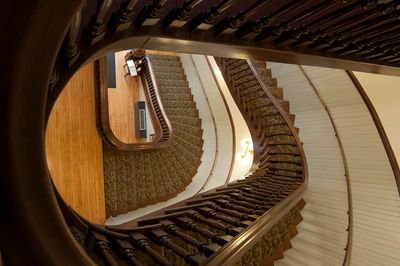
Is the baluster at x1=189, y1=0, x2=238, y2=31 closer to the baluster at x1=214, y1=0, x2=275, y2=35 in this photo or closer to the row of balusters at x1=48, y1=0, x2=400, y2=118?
the row of balusters at x1=48, y1=0, x2=400, y2=118

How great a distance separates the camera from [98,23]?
118 cm

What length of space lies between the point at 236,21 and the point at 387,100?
10.7ft

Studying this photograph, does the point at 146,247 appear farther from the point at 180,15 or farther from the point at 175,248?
the point at 180,15

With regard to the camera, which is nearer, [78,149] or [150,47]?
[150,47]

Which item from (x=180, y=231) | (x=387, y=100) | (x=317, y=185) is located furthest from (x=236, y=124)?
(x=180, y=231)

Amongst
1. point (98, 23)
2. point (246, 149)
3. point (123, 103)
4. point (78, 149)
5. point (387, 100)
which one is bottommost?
point (246, 149)

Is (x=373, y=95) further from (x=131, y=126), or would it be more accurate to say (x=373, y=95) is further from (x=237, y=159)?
(x=131, y=126)

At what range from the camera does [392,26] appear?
1.76 meters

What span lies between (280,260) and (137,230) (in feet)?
10.5

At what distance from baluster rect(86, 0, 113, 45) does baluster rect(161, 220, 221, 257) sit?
1.12 m

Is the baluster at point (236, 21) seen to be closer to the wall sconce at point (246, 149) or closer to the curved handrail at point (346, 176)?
the curved handrail at point (346, 176)

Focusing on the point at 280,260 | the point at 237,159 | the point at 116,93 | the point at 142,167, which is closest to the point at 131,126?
the point at 116,93

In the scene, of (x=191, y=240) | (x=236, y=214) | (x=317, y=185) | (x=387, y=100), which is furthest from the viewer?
(x=317, y=185)

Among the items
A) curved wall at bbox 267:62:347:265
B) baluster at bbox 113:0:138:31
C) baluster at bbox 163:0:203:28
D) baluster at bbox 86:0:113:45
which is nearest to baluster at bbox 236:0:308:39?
baluster at bbox 163:0:203:28
